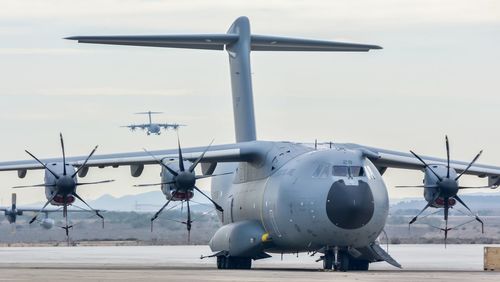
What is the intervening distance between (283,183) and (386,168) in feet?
22.5

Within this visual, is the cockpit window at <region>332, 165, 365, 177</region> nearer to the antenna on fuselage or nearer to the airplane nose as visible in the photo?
the airplane nose

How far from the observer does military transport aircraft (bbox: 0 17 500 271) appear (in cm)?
3397

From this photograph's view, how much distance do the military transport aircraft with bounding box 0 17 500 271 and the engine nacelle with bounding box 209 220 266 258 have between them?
29mm

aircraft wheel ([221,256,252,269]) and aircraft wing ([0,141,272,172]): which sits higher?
aircraft wing ([0,141,272,172])

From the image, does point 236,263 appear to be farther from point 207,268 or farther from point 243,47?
point 243,47

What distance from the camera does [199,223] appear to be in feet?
319

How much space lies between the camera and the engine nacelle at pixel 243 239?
36.7m

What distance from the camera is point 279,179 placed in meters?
35.8

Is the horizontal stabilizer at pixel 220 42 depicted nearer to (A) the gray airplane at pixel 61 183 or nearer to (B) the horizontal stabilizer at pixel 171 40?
(B) the horizontal stabilizer at pixel 171 40

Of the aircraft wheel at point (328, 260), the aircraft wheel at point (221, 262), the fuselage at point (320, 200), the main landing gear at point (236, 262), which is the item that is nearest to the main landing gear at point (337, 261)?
the aircraft wheel at point (328, 260)

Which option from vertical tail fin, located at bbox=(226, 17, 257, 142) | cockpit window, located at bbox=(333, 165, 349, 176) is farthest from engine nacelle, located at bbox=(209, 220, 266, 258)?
vertical tail fin, located at bbox=(226, 17, 257, 142)

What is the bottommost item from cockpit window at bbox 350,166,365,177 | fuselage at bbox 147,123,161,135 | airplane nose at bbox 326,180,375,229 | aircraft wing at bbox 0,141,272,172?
airplane nose at bbox 326,180,375,229

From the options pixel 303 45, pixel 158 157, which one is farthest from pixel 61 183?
pixel 303 45

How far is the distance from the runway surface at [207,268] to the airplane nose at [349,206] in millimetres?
1442
